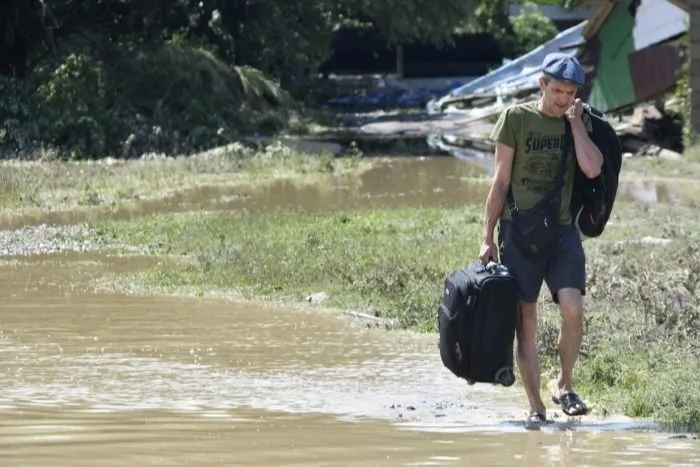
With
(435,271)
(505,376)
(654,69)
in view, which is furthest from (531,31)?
(505,376)

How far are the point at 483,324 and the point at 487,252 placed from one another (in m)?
0.36

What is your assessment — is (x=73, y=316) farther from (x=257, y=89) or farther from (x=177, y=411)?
(x=257, y=89)

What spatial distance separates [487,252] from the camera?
7.62 m

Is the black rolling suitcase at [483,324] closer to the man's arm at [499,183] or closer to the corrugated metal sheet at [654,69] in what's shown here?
the man's arm at [499,183]

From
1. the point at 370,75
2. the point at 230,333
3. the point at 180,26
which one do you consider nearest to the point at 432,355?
the point at 230,333

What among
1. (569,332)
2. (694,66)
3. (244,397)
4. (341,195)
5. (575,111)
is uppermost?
(694,66)

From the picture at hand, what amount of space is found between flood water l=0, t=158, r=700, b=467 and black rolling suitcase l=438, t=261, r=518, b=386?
26cm

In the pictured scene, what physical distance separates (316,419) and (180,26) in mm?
30764

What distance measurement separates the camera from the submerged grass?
8562 millimetres

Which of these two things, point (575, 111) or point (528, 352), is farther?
point (528, 352)

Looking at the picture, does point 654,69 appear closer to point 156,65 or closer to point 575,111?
point 156,65

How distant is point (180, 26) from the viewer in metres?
37.7

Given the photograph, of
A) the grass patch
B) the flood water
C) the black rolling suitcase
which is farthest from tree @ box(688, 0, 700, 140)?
the black rolling suitcase

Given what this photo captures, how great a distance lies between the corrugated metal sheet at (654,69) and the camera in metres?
28.0
